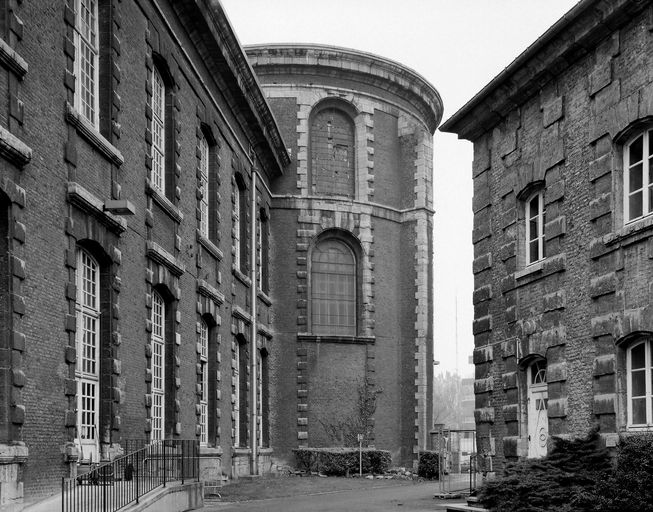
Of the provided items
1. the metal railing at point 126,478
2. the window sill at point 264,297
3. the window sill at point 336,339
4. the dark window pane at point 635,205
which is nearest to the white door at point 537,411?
the dark window pane at point 635,205

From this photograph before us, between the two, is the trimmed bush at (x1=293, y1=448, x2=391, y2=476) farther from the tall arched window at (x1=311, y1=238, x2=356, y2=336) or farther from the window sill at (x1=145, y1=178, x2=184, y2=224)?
the window sill at (x1=145, y1=178, x2=184, y2=224)

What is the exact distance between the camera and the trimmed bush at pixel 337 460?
114 ft

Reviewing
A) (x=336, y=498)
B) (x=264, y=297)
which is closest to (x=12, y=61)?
(x=336, y=498)

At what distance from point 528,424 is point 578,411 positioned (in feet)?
8.01

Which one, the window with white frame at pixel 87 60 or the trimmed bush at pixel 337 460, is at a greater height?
the window with white frame at pixel 87 60

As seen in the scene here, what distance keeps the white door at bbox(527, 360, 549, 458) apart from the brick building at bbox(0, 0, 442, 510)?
23.8 ft

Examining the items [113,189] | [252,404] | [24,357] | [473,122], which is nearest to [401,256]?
[252,404]

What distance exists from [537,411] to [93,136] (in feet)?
32.4

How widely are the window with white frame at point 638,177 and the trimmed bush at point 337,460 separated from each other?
779 inches

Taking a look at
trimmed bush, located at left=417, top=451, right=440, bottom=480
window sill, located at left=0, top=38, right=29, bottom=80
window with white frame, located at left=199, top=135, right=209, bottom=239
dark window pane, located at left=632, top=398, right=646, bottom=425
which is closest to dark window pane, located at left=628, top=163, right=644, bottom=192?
dark window pane, located at left=632, top=398, right=646, bottom=425

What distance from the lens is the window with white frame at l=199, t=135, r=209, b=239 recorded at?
25.0 meters

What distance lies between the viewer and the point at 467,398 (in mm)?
168250

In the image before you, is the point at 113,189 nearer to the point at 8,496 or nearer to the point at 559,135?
the point at 8,496

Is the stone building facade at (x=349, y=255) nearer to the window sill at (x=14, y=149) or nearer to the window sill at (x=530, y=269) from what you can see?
the window sill at (x=530, y=269)
